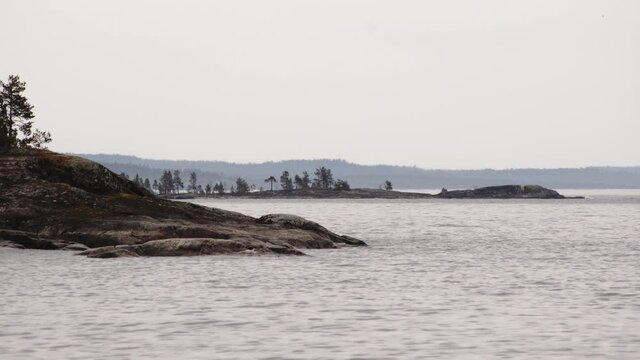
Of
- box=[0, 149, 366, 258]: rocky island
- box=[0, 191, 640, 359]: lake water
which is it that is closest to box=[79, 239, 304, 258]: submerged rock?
box=[0, 149, 366, 258]: rocky island

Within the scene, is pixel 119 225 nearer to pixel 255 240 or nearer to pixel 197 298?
pixel 255 240

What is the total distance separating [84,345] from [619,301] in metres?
19.9

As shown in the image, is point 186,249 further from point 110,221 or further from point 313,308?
point 313,308

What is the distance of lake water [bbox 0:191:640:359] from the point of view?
23.2 metres

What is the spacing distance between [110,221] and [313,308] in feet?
107

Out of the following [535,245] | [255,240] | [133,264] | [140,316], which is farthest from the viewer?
[535,245]

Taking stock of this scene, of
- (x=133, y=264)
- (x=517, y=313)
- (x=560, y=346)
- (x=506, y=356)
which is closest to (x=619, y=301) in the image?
(x=517, y=313)

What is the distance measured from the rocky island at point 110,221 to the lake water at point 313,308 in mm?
2558

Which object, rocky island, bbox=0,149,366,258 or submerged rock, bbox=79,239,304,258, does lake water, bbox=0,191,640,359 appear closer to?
submerged rock, bbox=79,239,304,258

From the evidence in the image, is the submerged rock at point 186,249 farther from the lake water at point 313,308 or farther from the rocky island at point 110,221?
the lake water at point 313,308

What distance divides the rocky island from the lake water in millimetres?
2558

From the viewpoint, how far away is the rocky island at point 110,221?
57.1 metres

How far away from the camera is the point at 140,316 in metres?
29.0

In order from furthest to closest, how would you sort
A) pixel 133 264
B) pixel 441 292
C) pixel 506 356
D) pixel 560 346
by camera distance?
pixel 133 264 → pixel 441 292 → pixel 560 346 → pixel 506 356
